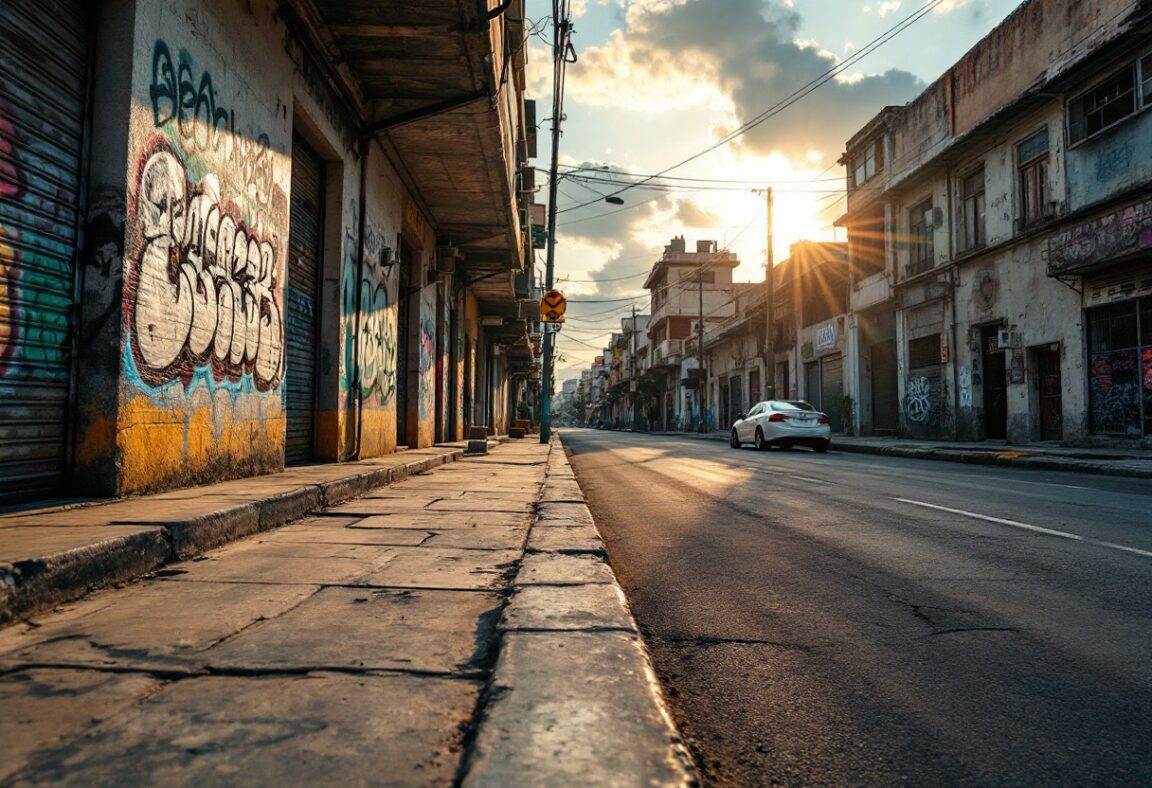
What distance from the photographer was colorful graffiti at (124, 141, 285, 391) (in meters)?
4.58

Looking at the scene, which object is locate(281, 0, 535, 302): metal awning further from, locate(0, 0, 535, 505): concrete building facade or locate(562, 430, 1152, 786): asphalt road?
locate(562, 430, 1152, 786): asphalt road

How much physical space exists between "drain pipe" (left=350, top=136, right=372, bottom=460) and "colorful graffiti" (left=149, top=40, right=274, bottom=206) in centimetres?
277

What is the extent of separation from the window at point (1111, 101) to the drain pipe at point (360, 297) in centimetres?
1412

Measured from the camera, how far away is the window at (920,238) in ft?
70.0

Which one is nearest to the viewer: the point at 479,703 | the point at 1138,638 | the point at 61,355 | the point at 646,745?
the point at 646,745

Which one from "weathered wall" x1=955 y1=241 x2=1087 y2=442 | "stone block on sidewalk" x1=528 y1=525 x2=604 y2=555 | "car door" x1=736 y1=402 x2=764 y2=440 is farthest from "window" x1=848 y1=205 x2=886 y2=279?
"stone block on sidewalk" x1=528 y1=525 x2=604 y2=555

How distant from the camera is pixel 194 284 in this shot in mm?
5203

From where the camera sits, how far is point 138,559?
10.0ft

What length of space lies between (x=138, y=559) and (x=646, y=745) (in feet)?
8.30

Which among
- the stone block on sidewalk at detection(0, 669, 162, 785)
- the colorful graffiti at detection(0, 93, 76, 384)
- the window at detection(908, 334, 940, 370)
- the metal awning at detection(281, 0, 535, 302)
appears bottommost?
the stone block on sidewalk at detection(0, 669, 162, 785)

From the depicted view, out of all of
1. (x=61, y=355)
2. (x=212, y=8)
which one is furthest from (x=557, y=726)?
(x=212, y=8)

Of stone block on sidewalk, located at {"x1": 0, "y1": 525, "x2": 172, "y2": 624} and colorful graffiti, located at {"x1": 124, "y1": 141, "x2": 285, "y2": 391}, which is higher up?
colorful graffiti, located at {"x1": 124, "y1": 141, "x2": 285, "y2": 391}

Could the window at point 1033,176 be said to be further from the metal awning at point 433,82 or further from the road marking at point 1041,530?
the road marking at point 1041,530

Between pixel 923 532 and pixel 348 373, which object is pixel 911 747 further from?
pixel 348 373
